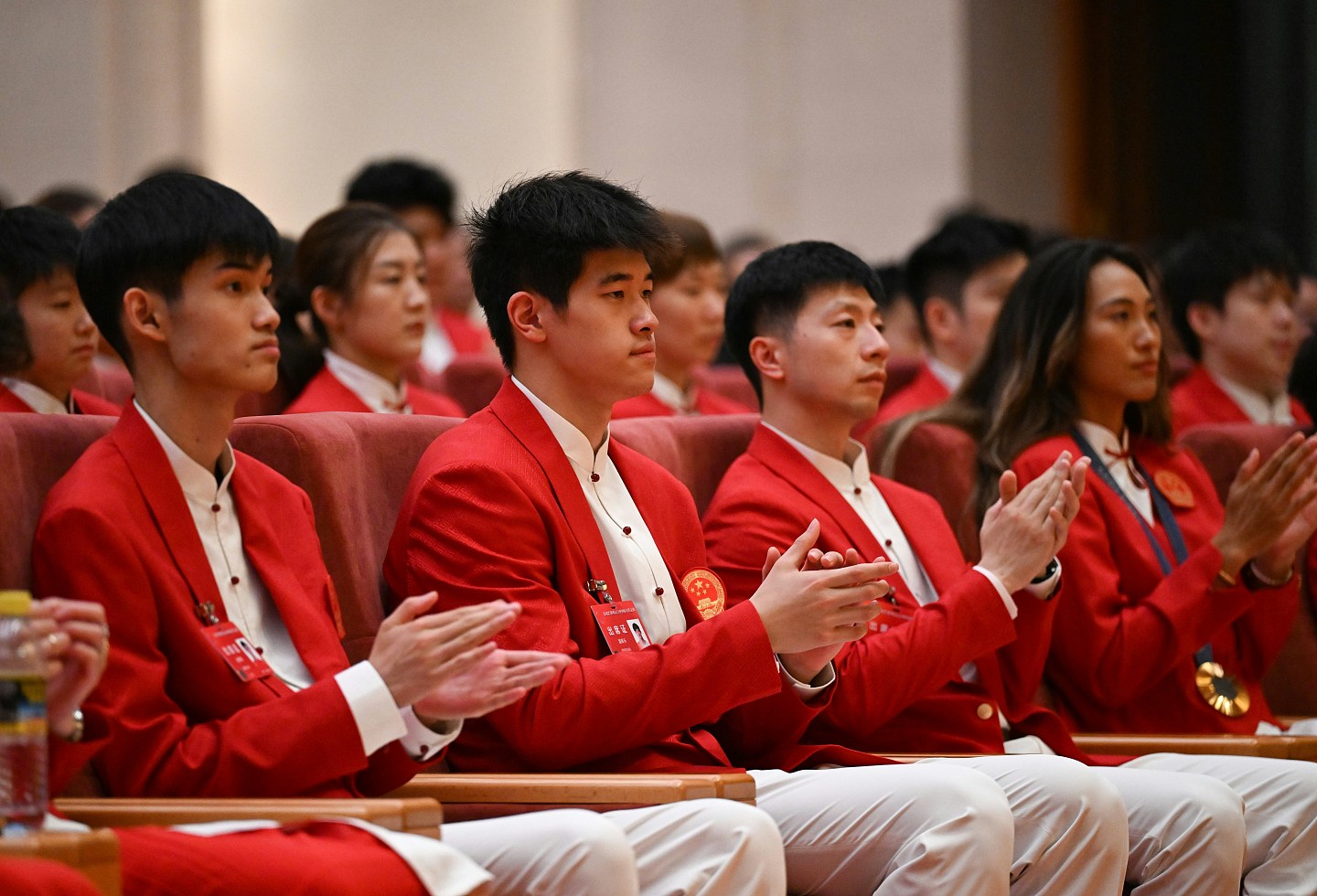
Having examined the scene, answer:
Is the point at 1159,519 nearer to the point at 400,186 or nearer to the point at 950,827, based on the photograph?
the point at 950,827

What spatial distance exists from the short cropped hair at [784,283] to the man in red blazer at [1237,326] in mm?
1801

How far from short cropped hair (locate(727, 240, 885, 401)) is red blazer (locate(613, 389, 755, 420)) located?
842mm

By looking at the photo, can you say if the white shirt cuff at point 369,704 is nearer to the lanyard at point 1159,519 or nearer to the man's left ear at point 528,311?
the man's left ear at point 528,311

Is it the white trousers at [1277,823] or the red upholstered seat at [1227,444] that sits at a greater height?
the red upholstered seat at [1227,444]

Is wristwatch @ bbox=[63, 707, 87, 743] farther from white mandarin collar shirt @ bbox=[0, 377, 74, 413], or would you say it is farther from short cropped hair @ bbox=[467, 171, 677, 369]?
white mandarin collar shirt @ bbox=[0, 377, 74, 413]

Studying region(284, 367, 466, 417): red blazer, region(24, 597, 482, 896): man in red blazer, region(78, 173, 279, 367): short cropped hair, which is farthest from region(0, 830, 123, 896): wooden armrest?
region(284, 367, 466, 417): red blazer

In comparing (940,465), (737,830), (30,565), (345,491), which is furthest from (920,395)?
(30,565)

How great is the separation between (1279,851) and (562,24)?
6.18 metres

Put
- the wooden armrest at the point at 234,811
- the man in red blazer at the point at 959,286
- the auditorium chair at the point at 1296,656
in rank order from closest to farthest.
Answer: the wooden armrest at the point at 234,811
the auditorium chair at the point at 1296,656
the man in red blazer at the point at 959,286

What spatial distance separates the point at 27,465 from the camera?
7.09 feet

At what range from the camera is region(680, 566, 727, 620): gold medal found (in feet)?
8.45

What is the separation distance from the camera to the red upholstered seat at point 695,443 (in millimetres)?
2955

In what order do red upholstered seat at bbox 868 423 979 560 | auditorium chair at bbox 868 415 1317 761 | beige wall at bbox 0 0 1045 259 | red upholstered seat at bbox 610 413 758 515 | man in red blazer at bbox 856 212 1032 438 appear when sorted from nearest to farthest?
auditorium chair at bbox 868 415 1317 761 → red upholstered seat at bbox 610 413 758 515 → red upholstered seat at bbox 868 423 979 560 → man in red blazer at bbox 856 212 1032 438 → beige wall at bbox 0 0 1045 259

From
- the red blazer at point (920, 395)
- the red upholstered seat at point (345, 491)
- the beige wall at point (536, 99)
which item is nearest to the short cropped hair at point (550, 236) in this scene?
the red upholstered seat at point (345, 491)
